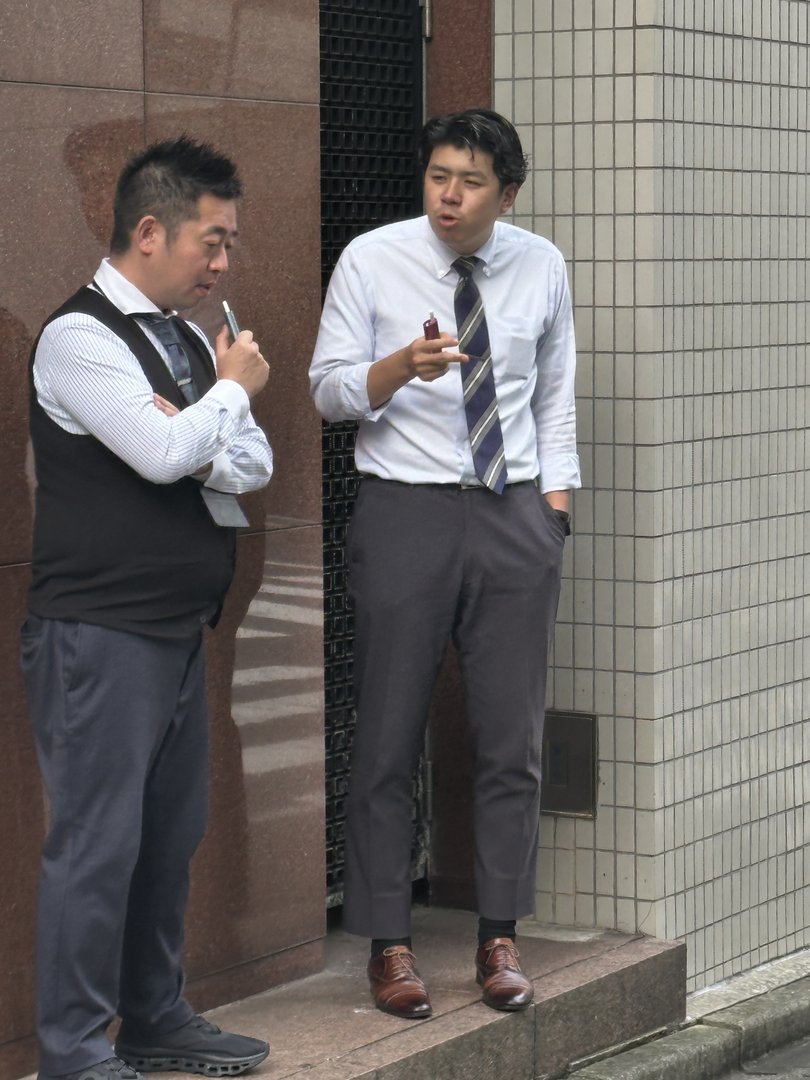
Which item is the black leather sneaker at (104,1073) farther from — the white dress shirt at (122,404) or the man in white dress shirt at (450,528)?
the white dress shirt at (122,404)

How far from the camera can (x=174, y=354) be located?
14.4ft

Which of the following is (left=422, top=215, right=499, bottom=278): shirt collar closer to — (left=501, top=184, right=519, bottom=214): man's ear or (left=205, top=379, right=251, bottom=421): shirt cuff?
(left=501, top=184, right=519, bottom=214): man's ear

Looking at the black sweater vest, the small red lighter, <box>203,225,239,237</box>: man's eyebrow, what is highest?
<box>203,225,239,237</box>: man's eyebrow

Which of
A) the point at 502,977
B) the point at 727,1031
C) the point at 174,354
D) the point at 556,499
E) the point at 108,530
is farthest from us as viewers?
the point at 727,1031

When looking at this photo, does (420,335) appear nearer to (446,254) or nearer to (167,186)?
(446,254)

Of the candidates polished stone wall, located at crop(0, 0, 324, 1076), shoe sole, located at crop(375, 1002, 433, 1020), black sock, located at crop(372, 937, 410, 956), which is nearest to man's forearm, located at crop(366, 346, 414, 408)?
polished stone wall, located at crop(0, 0, 324, 1076)

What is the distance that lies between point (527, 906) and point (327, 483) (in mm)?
1289

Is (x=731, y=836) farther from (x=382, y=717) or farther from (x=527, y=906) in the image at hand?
(x=382, y=717)

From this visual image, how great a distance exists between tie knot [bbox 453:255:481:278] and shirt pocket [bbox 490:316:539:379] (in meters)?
0.14

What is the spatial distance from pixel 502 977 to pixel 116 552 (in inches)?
64.6

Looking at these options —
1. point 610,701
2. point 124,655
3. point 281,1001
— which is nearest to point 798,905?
point 610,701

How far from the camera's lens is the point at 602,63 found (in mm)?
5746

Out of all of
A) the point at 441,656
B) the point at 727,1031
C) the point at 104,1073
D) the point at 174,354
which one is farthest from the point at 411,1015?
the point at 174,354

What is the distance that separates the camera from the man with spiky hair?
4.21m
